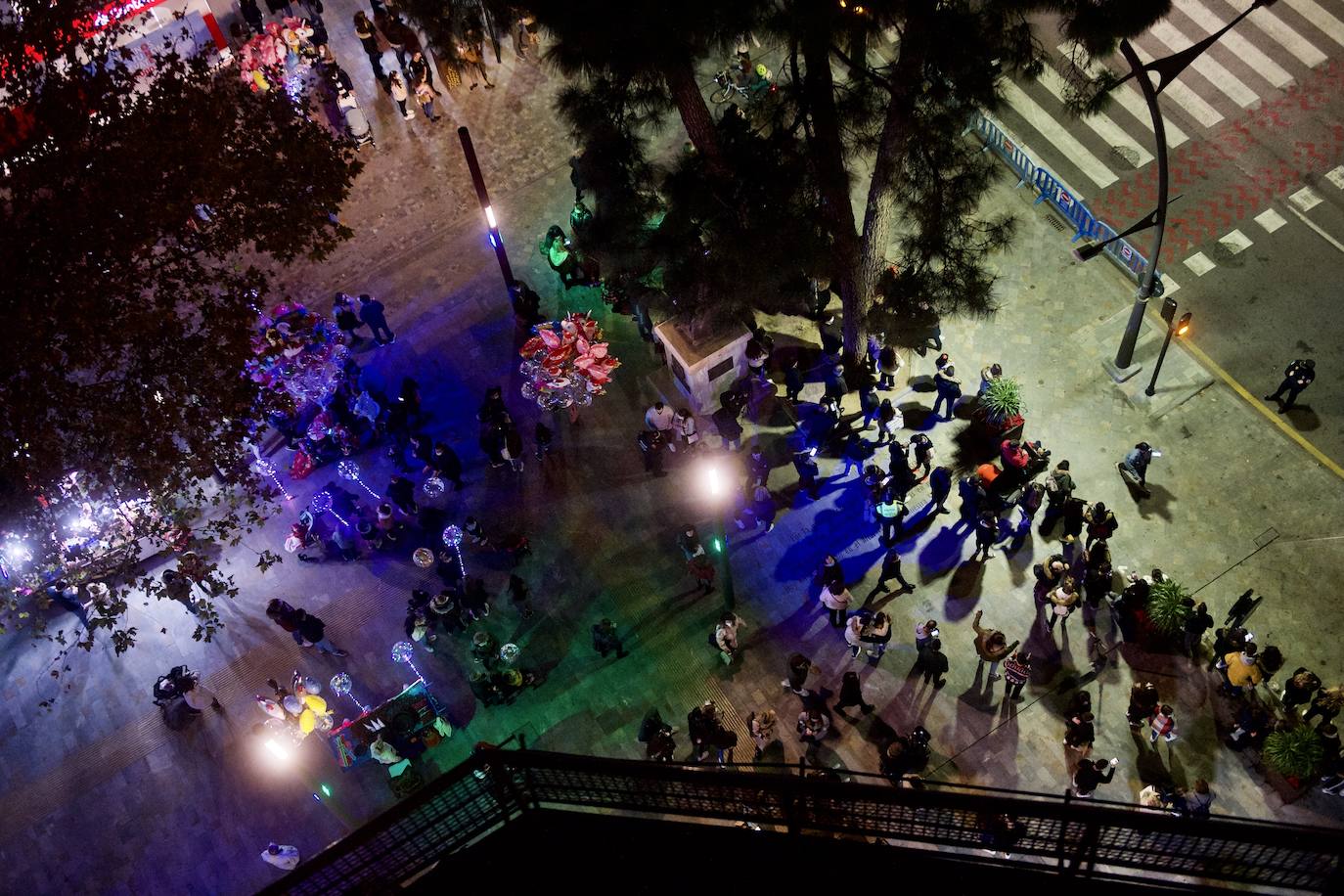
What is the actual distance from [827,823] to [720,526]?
6689 millimetres

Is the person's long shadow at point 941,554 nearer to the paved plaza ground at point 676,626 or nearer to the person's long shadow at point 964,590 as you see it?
the paved plaza ground at point 676,626

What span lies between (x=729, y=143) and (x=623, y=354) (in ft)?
18.5

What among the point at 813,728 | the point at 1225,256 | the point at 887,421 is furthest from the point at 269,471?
the point at 1225,256

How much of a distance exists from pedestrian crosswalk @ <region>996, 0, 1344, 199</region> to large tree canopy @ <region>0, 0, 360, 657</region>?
46.8 feet

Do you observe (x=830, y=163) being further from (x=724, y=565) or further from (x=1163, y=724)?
(x=1163, y=724)

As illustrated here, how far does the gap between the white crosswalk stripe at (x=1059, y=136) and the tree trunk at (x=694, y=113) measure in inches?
319

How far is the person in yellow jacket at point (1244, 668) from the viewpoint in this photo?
1503 centimetres

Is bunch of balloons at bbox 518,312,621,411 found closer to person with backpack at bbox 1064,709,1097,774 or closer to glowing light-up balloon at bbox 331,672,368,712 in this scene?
Answer: glowing light-up balloon at bbox 331,672,368,712

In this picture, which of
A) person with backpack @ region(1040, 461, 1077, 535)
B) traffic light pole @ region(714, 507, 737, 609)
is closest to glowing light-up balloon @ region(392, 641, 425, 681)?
traffic light pole @ region(714, 507, 737, 609)

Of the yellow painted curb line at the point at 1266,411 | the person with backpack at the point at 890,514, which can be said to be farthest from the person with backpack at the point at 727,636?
the yellow painted curb line at the point at 1266,411

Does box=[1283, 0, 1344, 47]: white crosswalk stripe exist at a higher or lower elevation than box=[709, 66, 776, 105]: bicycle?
lower

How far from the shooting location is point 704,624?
17469 millimetres

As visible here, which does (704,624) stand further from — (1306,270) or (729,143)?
(1306,270)

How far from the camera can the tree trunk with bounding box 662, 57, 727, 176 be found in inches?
595
